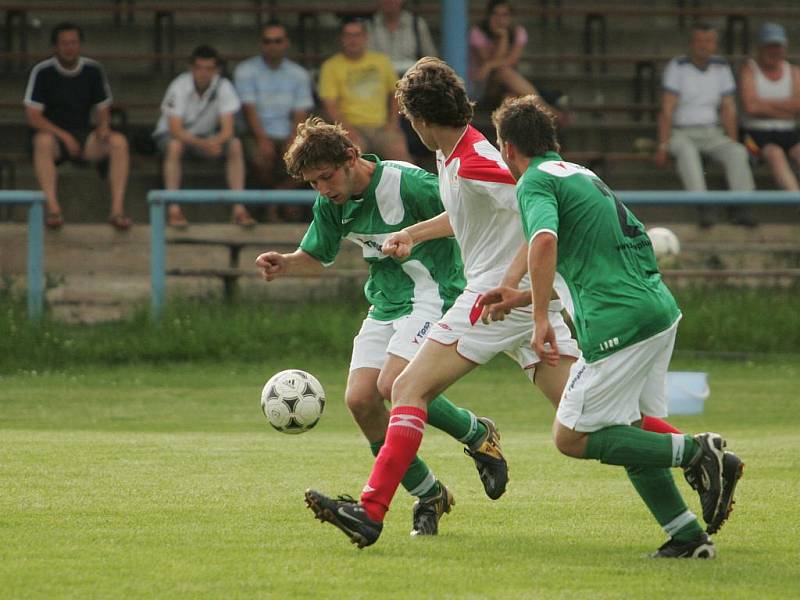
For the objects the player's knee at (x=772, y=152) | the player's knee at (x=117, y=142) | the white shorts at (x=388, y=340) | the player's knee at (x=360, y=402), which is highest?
the player's knee at (x=117, y=142)

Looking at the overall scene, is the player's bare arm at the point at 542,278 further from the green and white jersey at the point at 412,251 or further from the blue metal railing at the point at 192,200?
the blue metal railing at the point at 192,200

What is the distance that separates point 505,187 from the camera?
6.38m

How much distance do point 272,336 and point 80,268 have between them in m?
2.08

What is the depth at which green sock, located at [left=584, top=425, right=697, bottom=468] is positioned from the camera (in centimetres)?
570

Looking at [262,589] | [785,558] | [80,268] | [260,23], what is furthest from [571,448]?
[260,23]

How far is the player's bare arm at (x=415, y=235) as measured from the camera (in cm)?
621

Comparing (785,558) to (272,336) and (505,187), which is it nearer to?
(505,187)

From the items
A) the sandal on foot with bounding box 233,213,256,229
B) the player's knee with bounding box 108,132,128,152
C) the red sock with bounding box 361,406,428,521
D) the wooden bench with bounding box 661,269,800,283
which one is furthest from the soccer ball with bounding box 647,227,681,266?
the red sock with bounding box 361,406,428,521

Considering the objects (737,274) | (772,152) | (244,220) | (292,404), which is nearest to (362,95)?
(244,220)

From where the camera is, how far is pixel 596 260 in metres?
5.75

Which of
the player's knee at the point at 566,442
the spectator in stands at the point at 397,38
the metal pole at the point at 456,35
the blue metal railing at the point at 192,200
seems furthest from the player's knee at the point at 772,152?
the player's knee at the point at 566,442

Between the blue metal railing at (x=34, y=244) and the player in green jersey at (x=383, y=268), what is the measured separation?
7454mm

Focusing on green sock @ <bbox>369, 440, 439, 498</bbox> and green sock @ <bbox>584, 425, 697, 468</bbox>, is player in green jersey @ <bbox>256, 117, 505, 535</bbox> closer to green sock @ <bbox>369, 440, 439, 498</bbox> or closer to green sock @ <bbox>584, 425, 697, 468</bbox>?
green sock @ <bbox>369, 440, 439, 498</bbox>

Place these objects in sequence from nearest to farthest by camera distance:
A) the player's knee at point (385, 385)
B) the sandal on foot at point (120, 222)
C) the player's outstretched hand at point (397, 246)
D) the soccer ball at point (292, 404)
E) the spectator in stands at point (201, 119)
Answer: the player's outstretched hand at point (397, 246) < the player's knee at point (385, 385) < the soccer ball at point (292, 404) < the sandal on foot at point (120, 222) < the spectator in stands at point (201, 119)
